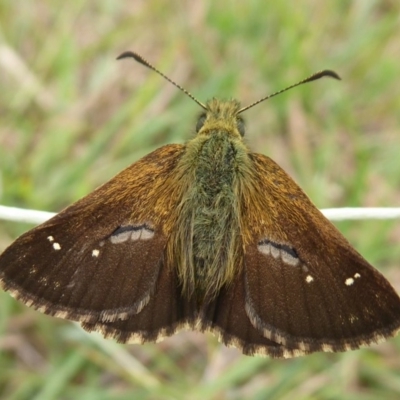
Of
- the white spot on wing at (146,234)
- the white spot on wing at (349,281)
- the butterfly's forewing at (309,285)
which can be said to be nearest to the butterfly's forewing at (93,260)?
the white spot on wing at (146,234)

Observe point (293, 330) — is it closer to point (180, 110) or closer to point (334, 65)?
point (180, 110)

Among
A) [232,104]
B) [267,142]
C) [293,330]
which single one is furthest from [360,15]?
[293,330]

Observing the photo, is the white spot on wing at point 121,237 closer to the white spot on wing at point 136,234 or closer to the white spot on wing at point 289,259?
the white spot on wing at point 136,234

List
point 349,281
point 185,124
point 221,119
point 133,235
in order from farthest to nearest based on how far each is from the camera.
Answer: point 185,124 → point 221,119 → point 133,235 → point 349,281

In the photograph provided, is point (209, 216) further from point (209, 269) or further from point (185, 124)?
point (185, 124)

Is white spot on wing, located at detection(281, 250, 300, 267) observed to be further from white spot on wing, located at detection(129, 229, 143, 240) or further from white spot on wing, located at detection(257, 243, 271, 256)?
white spot on wing, located at detection(129, 229, 143, 240)

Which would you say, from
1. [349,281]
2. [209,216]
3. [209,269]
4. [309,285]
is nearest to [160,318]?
[209,269]

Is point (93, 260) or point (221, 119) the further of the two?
point (221, 119)
